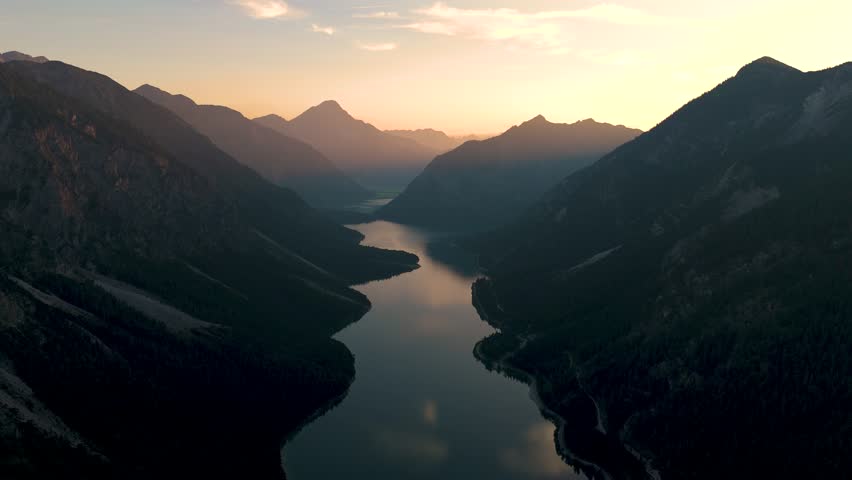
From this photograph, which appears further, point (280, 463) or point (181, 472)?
point (280, 463)

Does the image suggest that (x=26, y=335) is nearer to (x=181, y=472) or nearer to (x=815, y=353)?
(x=181, y=472)

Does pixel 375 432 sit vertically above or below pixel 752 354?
below

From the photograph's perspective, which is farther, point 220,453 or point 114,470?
point 220,453

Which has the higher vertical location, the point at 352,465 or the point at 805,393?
the point at 805,393

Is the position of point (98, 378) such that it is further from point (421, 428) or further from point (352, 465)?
point (421, 428)

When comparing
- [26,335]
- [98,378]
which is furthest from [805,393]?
[26,335]

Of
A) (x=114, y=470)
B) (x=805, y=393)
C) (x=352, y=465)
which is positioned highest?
(x=805, y=393)

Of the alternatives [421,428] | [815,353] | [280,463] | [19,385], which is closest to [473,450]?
[421,428]

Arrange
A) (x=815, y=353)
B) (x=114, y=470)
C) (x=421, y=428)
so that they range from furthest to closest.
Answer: (x=421, y=428), (x=815, y=353), (x=114, y=470)

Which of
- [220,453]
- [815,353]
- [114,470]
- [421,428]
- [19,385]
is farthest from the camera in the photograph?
[421,428]
